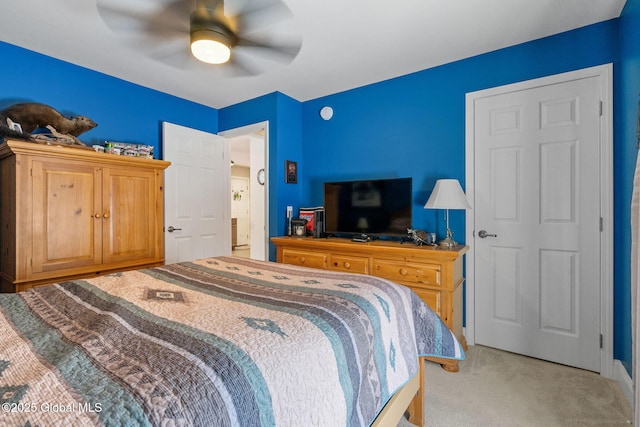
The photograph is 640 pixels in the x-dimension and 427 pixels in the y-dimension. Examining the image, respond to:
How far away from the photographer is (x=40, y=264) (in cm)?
217

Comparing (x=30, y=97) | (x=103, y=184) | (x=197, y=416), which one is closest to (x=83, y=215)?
(x=103, y=184)

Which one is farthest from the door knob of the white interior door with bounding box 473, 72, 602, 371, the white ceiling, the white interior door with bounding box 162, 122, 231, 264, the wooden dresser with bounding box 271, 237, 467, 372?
the white interior door with bounding box 162, 122, 231, 264

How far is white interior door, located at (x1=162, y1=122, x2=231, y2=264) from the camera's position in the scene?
131 inches

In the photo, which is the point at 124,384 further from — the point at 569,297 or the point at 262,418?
the point at 569,297

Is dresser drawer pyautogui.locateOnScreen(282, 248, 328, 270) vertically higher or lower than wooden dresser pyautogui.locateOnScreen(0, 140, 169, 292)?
lower

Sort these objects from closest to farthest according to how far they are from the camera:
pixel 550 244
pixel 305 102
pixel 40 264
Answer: pixel 40 264, pixel 550 244, pixel 305 102

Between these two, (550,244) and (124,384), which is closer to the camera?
(124,384)

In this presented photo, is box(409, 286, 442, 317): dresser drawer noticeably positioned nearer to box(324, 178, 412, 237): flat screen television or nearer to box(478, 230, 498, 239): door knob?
box(324, 178, 412, 237): flat screen television

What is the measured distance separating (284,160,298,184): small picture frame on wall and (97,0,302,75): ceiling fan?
1824 millimetres

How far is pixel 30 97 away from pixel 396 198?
327 cm

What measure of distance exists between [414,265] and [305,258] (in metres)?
1.09

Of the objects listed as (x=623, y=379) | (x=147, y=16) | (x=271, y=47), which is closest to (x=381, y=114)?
(x=271, y=47)

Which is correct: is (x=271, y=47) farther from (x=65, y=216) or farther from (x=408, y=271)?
(x=65, y=216)

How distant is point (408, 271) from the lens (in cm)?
243
